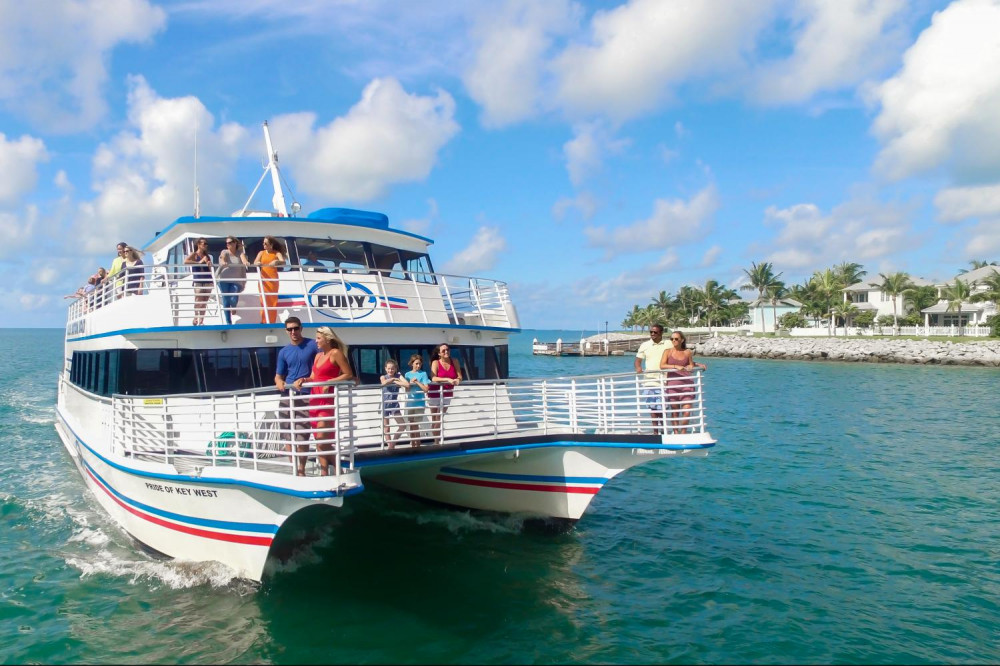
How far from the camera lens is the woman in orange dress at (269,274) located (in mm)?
9625

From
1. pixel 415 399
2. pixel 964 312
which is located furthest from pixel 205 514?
pixel 964 312

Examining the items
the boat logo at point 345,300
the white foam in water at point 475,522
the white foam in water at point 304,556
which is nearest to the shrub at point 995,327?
the white foam in water at point 475,522

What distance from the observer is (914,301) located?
71.0 m

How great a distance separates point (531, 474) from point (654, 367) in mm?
2333

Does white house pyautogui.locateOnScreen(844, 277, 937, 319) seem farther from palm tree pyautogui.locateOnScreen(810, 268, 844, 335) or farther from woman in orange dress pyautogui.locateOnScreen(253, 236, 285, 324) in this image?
woman in orange dress pyautogui.locateOnScreen(253, 236, 285, 324)

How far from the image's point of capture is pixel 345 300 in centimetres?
1041

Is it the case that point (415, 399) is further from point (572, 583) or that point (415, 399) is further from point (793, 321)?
point (793, 321)

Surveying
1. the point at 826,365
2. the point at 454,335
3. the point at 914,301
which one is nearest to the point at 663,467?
the point at 454,335

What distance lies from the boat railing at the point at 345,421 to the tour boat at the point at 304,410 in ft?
0.14

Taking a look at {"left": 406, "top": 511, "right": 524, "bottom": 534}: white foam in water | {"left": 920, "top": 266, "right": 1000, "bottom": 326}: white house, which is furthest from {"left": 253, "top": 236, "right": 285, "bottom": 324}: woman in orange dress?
{"left": 920, "top": 266, "right": 1000, "bottom": 326}: white house

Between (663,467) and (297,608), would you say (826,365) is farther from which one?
(297,608)

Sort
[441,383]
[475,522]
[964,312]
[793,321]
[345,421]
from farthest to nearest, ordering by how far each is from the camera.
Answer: [793,321] < [964,312] < [475,522] < [441,383] < [345,421]

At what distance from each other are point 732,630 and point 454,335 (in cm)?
581

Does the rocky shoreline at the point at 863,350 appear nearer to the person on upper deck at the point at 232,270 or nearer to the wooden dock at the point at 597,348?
the wooden dock at the point at 597,348
